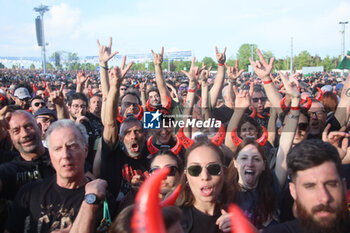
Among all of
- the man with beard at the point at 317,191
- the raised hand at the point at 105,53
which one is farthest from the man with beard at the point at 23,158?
the man with beard at the point at 317,191

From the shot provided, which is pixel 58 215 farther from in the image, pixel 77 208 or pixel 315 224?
pixel 315 224

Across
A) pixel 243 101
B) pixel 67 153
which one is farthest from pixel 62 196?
pixel 243 101

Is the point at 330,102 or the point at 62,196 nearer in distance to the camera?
the point at 62,196

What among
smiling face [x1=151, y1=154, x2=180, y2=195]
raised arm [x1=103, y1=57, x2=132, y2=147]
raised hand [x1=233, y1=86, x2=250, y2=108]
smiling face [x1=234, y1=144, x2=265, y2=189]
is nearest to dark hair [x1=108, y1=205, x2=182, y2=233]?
smiling face [x1=151, y1=154, x2=180, y2=195]

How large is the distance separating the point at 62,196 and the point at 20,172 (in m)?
0.65

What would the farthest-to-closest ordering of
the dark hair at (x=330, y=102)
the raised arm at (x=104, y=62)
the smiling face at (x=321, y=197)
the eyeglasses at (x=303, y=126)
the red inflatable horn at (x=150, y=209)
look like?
the dark hair at (x=330, y=102), the raised arm at (x=104, y=62), the eyeglasses at (x=303, y=126), the smiling face at (x=321, y=197), the red inflatable horn at (x=150, y=209)

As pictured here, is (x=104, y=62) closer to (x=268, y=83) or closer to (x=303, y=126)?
(x=268, y=83)

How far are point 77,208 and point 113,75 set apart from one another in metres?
1.59

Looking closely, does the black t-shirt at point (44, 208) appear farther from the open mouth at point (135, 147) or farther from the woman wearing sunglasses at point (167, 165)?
the open mouth at point (135, 147)

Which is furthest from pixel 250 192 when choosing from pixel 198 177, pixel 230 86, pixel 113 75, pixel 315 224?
pixel 230 86

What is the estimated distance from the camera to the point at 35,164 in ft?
9.42

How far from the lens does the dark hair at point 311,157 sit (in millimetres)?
1905

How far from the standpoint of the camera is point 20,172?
268cm

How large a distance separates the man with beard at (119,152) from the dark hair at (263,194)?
0.88 metres
